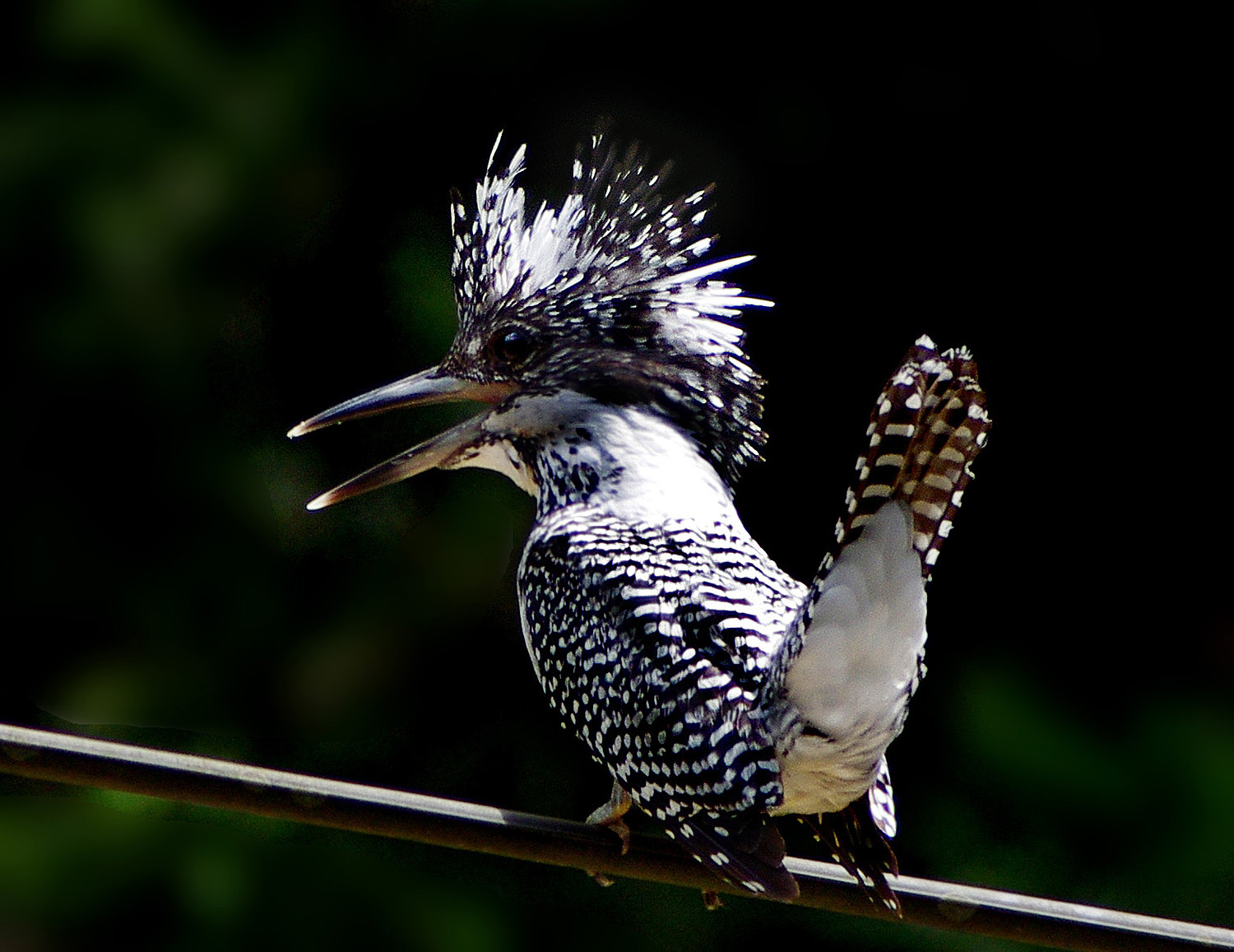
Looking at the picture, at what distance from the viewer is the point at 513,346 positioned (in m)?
2.44

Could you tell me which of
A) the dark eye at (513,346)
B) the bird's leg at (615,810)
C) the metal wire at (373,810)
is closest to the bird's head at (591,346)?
the dark eye at (513,346)

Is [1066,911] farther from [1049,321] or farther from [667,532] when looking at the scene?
[1049,321]

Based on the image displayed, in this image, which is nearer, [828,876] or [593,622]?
[828,876]

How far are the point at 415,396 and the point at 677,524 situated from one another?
515 mm

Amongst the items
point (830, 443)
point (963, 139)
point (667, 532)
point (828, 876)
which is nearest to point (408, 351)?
point (830, 443)

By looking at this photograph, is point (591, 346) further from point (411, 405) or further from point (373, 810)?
point (373, 810)

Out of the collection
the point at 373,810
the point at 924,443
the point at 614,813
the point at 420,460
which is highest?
the point at 924,443

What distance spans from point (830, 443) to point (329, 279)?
1246mm

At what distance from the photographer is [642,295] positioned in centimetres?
240

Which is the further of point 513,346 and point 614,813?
point 513,346

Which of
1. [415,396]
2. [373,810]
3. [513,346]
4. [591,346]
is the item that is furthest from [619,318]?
[373,810]

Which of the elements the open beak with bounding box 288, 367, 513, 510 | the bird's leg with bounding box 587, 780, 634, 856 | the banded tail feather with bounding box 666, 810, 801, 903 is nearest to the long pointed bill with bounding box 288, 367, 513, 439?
the open beak with bounding box 288, 367, 513, 510

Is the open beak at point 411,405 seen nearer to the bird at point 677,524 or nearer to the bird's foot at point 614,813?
the bird at point 677,524

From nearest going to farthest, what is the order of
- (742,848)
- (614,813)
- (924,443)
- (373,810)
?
(373,810) → (924,443) → (742,848) → (614,813)
